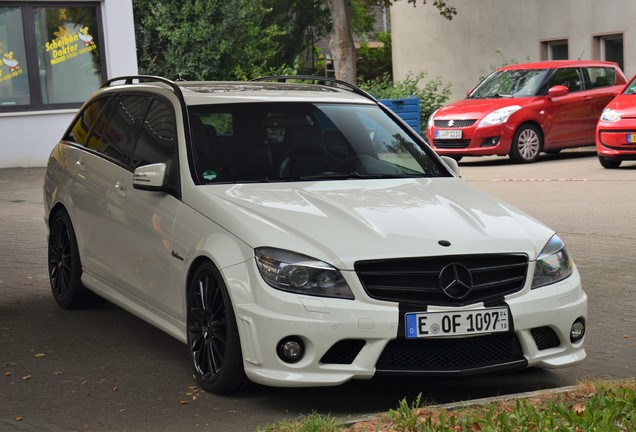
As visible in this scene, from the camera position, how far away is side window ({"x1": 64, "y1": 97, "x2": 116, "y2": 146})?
878cm

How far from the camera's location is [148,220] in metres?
7.09

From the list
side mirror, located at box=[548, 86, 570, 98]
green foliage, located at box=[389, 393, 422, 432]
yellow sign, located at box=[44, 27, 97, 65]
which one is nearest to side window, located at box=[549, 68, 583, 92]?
side mirror, located at box=[548, 86, 570, 98]

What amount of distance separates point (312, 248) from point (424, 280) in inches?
21.7

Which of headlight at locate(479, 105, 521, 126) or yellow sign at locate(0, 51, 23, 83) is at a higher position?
yellow sign at locate(0, 51, 23, 83)

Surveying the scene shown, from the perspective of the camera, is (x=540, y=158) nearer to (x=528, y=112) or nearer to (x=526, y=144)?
(x=526, y=144)

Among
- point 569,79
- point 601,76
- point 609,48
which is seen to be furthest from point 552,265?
point 609,48

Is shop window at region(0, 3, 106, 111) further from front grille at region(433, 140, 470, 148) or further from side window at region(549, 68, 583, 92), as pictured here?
side window at region(549, 68, 583, 92)

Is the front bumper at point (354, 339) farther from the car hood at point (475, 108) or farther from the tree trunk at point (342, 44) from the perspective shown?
the tree trunk at point (342, 44)

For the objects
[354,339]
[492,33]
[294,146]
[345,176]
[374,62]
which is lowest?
[374,62]

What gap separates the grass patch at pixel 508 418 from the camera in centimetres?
511

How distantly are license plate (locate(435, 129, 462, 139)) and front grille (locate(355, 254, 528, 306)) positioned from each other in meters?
15.3

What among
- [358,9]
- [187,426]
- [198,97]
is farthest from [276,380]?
[358,9]

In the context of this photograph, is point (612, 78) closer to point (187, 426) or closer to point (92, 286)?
point (92, 286)

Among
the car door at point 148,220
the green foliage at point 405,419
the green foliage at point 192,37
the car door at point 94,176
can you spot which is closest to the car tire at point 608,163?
the car door at point 94,176
